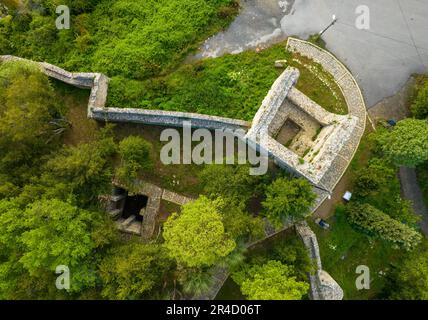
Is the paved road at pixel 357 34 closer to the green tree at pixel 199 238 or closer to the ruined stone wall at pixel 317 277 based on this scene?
the ruined stone wall at pixel 317 277

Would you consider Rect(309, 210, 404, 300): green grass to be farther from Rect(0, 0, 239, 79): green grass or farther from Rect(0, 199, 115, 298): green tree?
Rect(0, 0, 239, 79): green grass

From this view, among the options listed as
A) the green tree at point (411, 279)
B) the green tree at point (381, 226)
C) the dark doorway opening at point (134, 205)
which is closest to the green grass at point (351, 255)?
the green tree at point (381, 226)

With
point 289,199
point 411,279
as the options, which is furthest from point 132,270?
point 411,279

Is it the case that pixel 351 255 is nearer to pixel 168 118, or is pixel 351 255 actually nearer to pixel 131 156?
pixel 168 118

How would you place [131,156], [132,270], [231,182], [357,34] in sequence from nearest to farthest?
[132,270], [231,182], [131,156], [357,34]

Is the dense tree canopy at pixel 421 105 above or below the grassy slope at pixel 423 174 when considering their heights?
above

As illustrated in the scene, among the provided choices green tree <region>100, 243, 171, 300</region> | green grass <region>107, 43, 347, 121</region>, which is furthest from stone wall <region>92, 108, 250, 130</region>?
green tree <region>100, 243, 171, 300</region>
